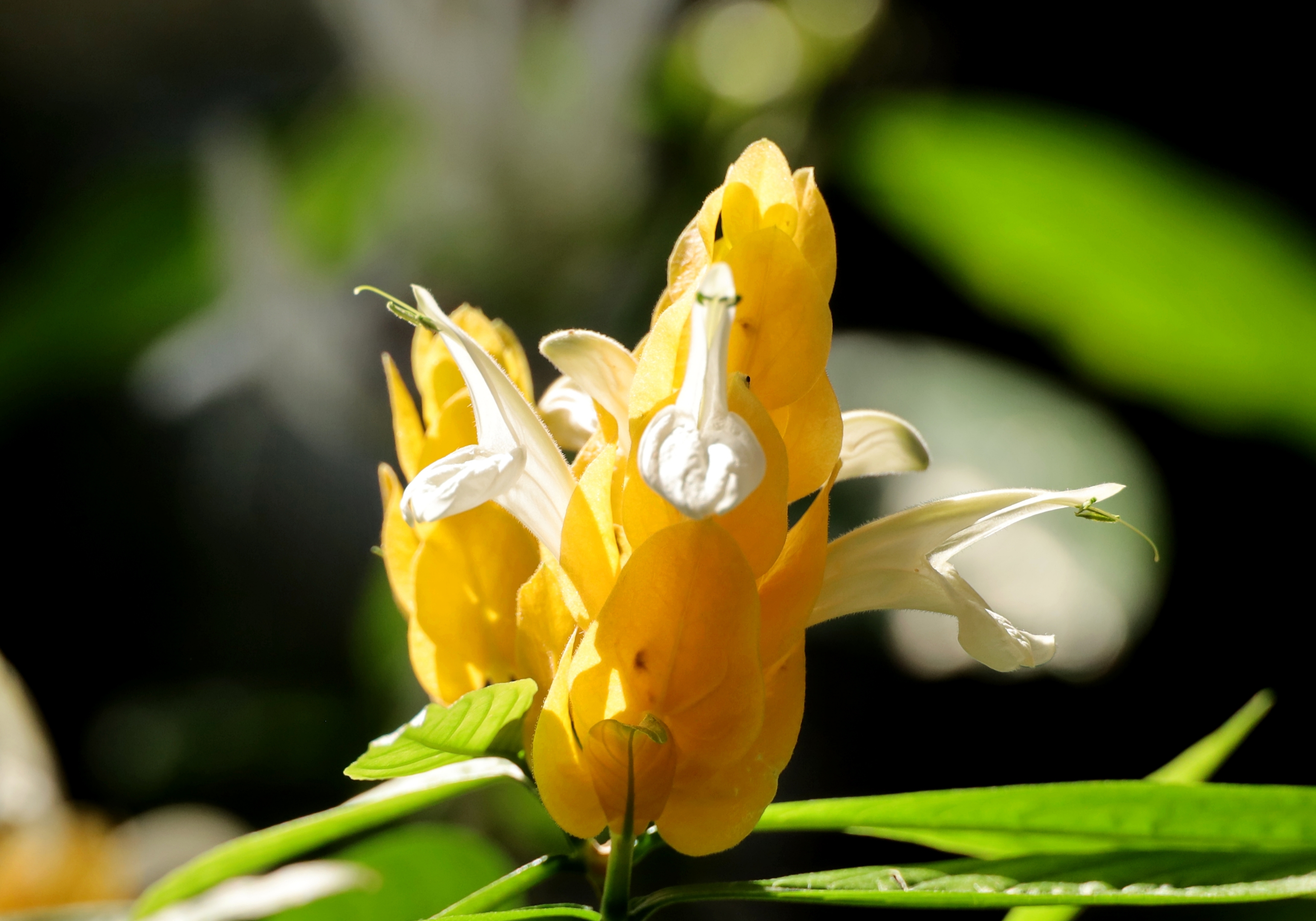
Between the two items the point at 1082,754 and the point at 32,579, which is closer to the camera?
the point at 1082,754

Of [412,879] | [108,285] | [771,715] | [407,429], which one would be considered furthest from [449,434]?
[108,285]

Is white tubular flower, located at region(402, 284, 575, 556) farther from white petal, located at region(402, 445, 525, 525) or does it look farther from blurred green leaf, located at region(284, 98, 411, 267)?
blurred green leaf, located at region(284, 98, 411, 267)

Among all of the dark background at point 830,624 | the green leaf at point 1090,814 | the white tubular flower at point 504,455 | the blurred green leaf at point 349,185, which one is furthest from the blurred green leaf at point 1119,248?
the blurred green leaf at point 349,185

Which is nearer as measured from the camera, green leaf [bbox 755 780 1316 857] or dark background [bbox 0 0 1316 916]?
green leaf [bbox 755 780 1316 857]

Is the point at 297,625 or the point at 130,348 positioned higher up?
the point at 130,348

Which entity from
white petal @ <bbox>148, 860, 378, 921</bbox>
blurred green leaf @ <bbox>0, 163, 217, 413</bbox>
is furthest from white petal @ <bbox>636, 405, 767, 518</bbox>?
blurred green leaf @ <bbox>0, 163, 217, 413</bbox>

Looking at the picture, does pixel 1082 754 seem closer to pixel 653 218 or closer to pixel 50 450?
pixel 653 218

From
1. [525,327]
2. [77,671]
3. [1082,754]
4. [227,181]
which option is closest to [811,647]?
[1082,754]
